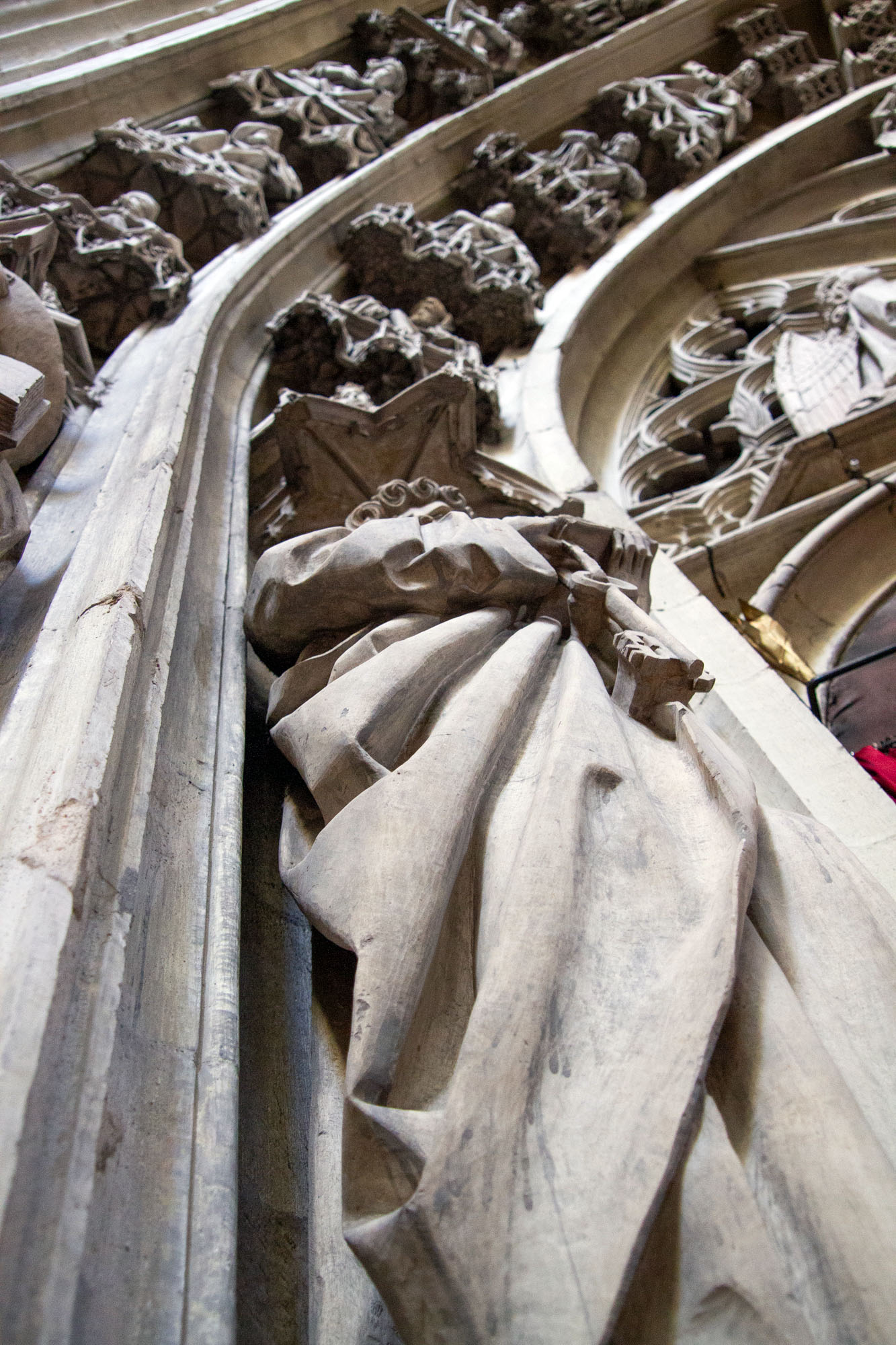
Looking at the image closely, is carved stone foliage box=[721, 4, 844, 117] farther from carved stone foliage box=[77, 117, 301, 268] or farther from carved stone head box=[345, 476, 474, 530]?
carved stone head box=[345, 476, 474, 530]

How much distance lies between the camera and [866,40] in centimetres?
678

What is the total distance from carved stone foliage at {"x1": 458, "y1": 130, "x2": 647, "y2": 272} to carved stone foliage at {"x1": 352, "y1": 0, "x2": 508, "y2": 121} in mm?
479

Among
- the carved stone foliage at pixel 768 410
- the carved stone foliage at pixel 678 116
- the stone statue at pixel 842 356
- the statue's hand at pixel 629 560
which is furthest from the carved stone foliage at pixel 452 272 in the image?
the statue's hand at pixel 629 560

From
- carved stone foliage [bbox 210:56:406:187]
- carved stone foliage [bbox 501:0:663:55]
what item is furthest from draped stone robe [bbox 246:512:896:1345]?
carved stone foliage [bbox 501:0:663:55]

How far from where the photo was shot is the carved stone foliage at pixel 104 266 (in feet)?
10.3

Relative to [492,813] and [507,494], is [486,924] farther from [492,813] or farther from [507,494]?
[507,494]

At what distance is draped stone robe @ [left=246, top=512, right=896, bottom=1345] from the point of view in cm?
84

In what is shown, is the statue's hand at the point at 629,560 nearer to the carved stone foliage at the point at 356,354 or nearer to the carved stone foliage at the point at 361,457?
the carved stone foliage at the point at 361,457

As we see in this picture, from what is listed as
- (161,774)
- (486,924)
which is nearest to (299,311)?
(161,774)

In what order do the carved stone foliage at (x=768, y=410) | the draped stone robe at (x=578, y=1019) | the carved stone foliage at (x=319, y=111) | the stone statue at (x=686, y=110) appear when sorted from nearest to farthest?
the draped stone robe at (x=578, y=1019) → the carved stone foliage at (x=768, y=410) → the carved stone foliage at (x=319, y=111) → the stone statue at (x=686, y=110)

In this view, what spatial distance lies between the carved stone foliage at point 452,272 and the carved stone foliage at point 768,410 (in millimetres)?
787

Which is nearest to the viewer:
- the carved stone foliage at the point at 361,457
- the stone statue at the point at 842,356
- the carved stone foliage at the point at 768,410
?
the carved stone foliage at the point at 361,457

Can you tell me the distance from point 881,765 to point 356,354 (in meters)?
2.19

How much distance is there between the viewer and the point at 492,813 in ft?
4.36
